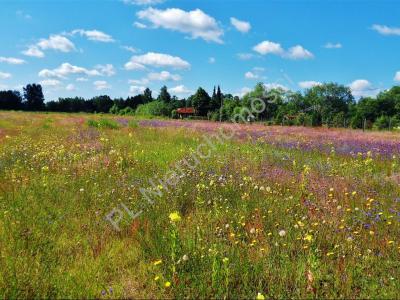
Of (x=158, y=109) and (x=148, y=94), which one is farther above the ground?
(x=148, y=94)

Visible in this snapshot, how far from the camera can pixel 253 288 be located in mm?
2988

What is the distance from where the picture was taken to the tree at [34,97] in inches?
3944

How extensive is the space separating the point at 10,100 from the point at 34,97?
9.07m

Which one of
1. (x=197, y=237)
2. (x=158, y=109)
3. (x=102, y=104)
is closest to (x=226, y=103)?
(x=158, y=109)

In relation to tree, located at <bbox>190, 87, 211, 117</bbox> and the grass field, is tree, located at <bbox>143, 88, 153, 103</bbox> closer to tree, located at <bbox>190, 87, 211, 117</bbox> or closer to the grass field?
tree, located at <bbox>190, 87, 211, 117</bbox>

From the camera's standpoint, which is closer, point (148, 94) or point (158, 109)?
point (158, 109)

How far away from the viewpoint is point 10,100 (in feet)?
306

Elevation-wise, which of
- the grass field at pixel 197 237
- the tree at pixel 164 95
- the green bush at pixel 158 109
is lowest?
the grass field at pixel 197 237

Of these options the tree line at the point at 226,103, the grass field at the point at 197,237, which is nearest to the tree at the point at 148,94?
the tree line at the point at 226,103

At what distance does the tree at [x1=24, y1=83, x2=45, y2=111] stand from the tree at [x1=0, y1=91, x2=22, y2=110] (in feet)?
9.58

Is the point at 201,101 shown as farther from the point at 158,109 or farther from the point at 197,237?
the point at 197,237

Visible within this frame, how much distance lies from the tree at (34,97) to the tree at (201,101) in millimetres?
51747

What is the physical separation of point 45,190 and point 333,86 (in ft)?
373

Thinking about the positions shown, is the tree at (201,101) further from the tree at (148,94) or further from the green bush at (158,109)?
the tree at (148,94)
